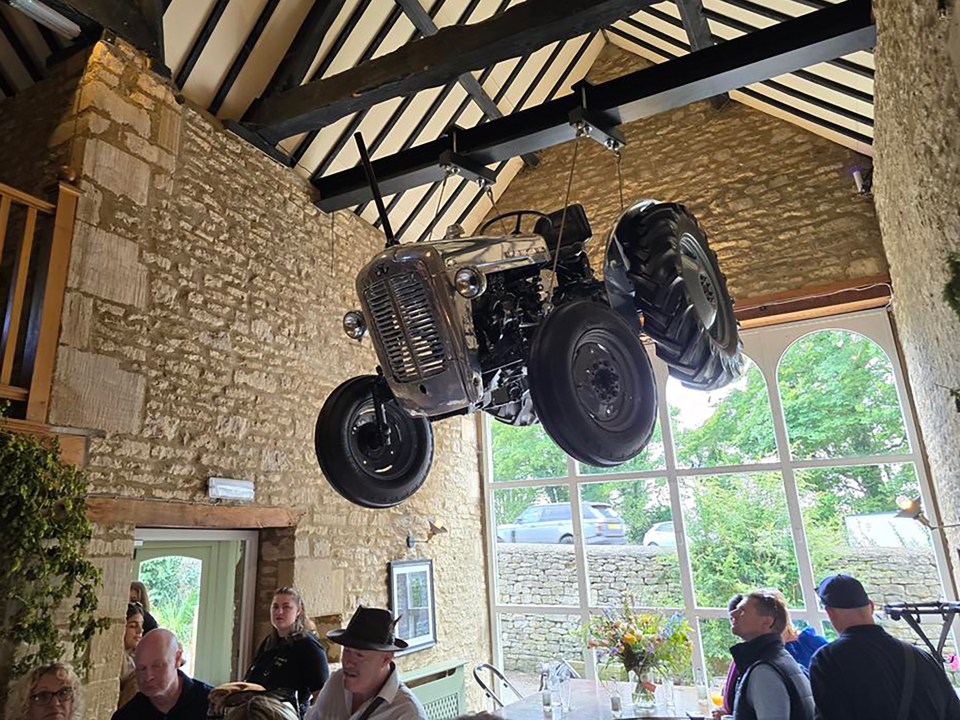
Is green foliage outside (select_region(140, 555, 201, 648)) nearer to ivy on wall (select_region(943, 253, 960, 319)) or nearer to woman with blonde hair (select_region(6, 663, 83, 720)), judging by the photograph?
woman with blonde hair (select_region(6, 663, 83, 720))

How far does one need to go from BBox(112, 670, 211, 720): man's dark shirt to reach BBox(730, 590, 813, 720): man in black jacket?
7.73 ft

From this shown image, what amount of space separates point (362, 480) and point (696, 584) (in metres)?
4.60

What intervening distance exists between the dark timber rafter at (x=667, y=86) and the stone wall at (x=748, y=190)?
2.04 metres

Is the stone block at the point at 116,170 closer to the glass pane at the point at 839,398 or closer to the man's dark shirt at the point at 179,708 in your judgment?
the man's dark shirt at the point at 179,708

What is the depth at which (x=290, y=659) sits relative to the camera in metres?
3.50

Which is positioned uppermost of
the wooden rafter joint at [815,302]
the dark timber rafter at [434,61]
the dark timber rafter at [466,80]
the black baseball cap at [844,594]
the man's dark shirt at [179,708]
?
the dark timber rafter at [466,80]

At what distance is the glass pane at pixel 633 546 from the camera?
6566mm

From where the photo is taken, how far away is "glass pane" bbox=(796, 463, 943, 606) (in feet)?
18.5

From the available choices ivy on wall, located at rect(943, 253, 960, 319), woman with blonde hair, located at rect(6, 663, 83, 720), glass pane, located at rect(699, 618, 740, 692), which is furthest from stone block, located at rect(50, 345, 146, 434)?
glass pane, located at rect(699, 618, 740, 692)

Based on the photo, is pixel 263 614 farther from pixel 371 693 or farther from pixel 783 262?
pixel 783 262

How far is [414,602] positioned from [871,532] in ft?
14.3

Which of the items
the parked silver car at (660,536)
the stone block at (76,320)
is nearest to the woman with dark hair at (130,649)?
the stone block at (76,320)

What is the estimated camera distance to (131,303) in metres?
3.84

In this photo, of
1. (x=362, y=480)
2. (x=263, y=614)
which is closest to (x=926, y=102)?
(x=362, y=480)
